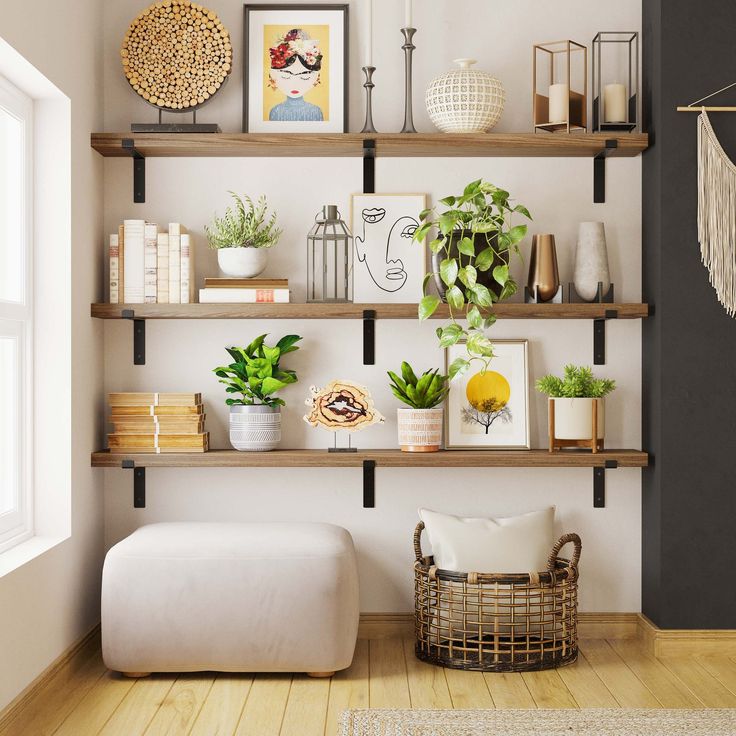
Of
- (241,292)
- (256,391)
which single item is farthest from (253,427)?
(241,292)

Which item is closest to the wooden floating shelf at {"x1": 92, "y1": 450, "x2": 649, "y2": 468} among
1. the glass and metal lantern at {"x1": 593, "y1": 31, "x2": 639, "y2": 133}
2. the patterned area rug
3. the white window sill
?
the white window sill

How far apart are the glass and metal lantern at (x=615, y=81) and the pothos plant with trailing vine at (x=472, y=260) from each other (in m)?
0.48

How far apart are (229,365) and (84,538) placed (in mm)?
761

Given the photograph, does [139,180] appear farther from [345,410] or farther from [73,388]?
[345,410]

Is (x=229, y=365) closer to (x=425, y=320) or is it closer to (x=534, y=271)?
(x=425, y=320)

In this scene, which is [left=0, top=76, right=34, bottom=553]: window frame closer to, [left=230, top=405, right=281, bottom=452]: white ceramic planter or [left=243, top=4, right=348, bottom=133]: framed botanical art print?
[left=230, top=405, right=281, bottom=452]: white ceramic planter

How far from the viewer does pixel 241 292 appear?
302cm

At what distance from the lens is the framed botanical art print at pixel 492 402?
3158mm

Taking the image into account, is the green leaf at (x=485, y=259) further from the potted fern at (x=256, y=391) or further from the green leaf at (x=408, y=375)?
the potted fern at (x=256, y=391)

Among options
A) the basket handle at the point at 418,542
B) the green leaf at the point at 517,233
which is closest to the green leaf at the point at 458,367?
the green leaf at the point at 517,233

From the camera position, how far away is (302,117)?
10.3 ft

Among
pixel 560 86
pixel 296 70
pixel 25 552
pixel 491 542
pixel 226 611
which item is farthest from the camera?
pixel 296 70

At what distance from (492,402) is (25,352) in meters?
1.59

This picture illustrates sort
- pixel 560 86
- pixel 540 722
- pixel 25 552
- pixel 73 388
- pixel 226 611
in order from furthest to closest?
pixel 560 86 → pixel 73 388 → pixel 226 611 → pixel 25 552 → pixel 540 722
